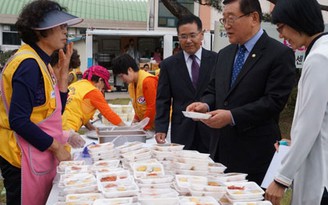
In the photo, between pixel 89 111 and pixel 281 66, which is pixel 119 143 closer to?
pixel 89 111

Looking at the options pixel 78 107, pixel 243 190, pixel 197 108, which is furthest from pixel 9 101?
pixel 78 107

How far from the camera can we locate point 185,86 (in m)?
3.01

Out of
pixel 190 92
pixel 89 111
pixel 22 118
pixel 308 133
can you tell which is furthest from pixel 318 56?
pixel 89 111

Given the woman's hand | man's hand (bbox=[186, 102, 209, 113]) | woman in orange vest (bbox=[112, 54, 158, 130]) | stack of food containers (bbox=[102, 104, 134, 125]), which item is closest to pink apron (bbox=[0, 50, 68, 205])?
the woman's hand

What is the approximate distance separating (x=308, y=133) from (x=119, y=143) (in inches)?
56.1

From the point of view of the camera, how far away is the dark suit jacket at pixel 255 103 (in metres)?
2.21

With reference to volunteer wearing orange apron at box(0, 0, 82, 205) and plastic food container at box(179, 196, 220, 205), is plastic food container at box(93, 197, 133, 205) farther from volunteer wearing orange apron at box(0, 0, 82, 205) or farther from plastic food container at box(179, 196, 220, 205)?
volunteer wearing orange apron at box(0, 0, 82, 205)

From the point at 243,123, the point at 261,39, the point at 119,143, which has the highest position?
the point at 261,39

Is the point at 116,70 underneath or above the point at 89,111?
above

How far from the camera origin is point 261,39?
2322mm

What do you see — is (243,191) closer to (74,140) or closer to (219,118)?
(219,118)

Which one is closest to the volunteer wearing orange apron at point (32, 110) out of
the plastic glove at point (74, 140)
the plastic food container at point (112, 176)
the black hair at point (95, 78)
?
the plastic glove at point (74, 140)

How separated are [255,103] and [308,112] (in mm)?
666

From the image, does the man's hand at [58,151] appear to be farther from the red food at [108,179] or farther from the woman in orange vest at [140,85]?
the woman in orange vest at [140,85]
